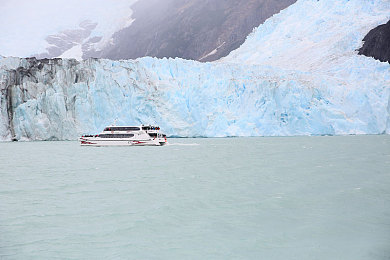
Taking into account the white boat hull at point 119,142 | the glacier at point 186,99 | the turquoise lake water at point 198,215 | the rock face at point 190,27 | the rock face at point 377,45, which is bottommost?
the turquoise lake water at point 198,215

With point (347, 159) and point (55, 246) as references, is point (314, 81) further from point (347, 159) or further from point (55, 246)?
point (55, 246)

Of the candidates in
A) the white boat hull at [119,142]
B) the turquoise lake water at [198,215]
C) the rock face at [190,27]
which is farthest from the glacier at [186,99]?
the rock face at [190,27]

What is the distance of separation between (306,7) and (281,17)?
13.0 ft

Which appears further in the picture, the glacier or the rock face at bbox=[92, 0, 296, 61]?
the rock face at bbox=[92, 0, 296, 61]

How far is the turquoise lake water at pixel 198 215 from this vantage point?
15.6ft

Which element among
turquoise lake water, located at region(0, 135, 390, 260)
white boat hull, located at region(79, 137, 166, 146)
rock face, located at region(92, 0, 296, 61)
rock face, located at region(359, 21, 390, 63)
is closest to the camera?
turquoise lake water, located at region(0, 135, 390, 260)

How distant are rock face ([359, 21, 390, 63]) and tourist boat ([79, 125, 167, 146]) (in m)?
23.2

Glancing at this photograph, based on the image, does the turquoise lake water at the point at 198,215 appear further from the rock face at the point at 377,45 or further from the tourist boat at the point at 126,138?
the rock face at the point at 377,45

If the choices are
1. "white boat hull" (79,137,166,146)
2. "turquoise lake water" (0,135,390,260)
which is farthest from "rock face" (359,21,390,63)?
"turquoise lake water" (0,135,390,260)

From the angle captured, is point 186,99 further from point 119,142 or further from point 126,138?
point 119,142

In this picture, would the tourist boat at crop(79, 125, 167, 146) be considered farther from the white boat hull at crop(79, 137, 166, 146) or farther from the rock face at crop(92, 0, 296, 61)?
the rock face at crop(92, 0, 296, 61)

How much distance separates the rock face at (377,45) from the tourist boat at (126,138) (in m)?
23.2

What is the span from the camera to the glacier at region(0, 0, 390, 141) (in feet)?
95.2

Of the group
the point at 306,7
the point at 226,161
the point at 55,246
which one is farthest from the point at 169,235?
the point at 306,7
